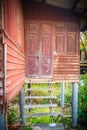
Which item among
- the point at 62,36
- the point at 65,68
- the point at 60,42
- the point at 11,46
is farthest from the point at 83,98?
the point at 11,46

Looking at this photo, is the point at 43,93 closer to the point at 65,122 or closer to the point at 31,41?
the point at 65,122

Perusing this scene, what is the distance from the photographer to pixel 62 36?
7055mm

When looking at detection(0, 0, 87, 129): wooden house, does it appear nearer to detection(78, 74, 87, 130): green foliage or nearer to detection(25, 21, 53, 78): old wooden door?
detection(25, 21, 53, 78): old wooden door

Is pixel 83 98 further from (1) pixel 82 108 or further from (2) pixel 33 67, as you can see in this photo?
(2) pixel 33 67

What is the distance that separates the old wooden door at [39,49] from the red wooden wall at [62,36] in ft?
0.54

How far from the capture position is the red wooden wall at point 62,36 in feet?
22.4

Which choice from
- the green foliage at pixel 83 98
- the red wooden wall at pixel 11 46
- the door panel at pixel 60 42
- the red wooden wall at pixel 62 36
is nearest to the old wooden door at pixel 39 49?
Result: the red wooden wall at pixel 62 36

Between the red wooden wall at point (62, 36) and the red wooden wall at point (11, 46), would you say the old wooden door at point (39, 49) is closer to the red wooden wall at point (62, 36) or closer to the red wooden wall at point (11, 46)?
the red wooden wall at point (62, 36)

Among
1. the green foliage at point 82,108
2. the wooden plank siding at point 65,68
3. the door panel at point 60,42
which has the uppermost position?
the door panel at point 60,42

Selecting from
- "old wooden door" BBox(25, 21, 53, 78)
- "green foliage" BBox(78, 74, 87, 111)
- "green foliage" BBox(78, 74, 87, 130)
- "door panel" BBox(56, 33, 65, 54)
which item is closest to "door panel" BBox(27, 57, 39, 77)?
"old wooden door" BBox(25, 21, 53, 78)

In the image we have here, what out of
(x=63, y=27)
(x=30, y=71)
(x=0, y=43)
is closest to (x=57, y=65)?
(x=30, y=71)

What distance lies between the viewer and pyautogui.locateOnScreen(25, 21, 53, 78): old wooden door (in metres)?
6.87

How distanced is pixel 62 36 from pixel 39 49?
113cm

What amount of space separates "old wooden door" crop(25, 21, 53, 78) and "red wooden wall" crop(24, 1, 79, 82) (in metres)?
0.17
